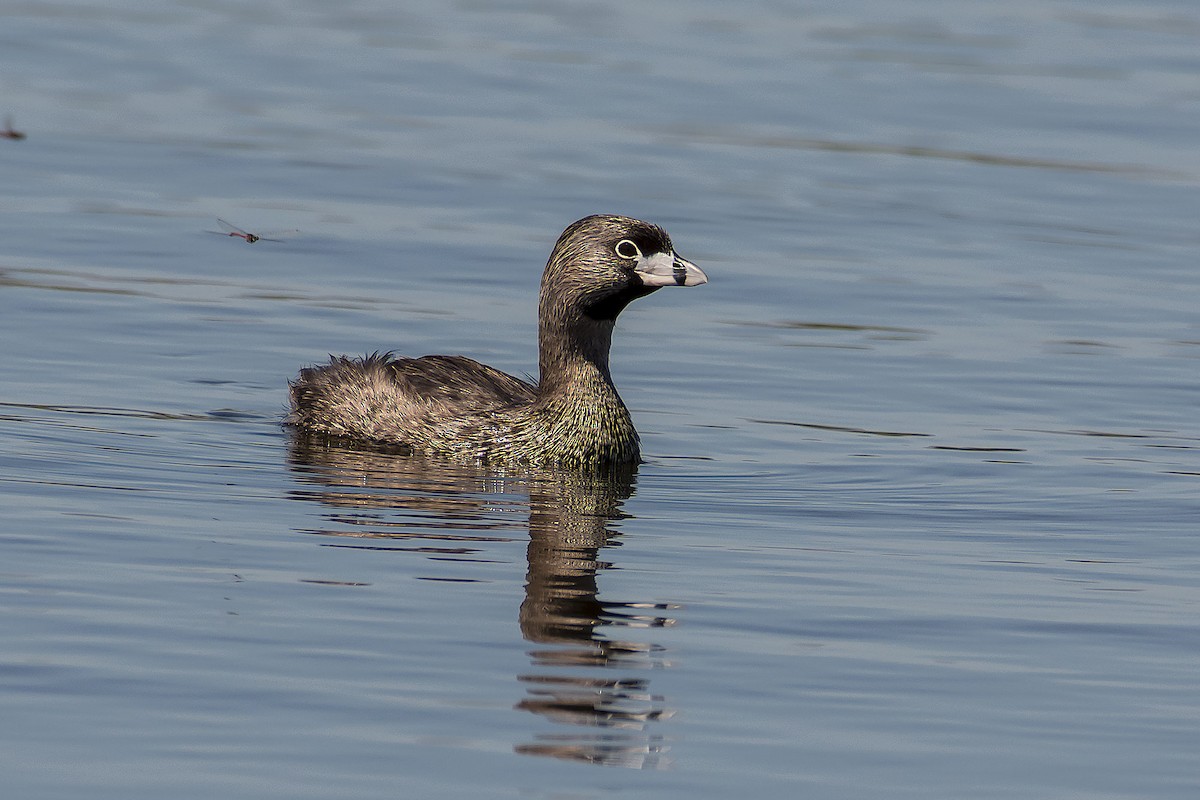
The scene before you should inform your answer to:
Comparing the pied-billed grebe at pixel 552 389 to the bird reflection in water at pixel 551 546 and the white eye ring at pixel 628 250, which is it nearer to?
the white eye ring at pixel 628 250

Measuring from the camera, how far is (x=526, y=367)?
59.8ft

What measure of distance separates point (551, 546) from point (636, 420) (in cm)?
447

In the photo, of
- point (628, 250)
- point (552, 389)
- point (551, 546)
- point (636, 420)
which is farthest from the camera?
point (636, 420)

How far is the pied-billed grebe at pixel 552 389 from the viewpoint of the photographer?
14.5 meters

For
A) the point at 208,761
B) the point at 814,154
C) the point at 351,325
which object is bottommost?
the point at 208,761

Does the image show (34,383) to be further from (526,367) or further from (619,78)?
(619,78)

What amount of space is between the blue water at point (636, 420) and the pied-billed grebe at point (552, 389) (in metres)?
0.54

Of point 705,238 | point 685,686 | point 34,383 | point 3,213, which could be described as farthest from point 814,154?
point 685,686

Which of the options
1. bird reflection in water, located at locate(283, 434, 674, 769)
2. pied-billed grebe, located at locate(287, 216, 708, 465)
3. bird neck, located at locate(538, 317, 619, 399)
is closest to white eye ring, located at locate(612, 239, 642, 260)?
pied-billed grebe, located at locate(287, 216, 708, 465)

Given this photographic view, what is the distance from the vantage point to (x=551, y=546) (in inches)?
470

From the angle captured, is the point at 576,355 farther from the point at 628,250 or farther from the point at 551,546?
the point at 551,546

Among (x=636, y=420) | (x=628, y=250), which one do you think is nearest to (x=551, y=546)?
(x=628, y=250)

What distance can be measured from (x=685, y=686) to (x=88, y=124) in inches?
739

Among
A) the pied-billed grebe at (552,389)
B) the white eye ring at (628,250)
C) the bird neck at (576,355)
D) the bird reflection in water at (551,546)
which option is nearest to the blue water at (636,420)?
the bird reflection in water at (551,546)
